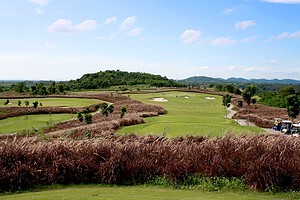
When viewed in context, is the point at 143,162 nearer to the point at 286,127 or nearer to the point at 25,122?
the point at 286,127

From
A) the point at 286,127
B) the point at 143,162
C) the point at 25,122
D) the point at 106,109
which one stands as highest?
the point at 143,162

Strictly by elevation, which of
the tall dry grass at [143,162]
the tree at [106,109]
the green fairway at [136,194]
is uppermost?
the tall dry grass at [143,162]

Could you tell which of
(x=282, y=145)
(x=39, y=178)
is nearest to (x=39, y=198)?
(x=39, y=178)

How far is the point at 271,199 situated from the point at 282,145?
2.85 metres

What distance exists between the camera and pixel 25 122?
32.7m

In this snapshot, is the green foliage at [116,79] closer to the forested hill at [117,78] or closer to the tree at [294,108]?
the forested hill at [117,78]

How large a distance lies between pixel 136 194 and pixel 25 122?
1129 inches

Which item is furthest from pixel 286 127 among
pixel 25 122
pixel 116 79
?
pixel 116 79

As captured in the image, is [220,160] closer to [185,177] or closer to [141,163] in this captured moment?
[185,177]

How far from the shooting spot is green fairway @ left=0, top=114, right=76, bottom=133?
29.2 m

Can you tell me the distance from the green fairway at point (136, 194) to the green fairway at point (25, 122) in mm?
A: 21773

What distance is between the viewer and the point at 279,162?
26.4 feet

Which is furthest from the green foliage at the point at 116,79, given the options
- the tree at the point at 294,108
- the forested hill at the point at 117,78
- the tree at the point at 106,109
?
the tree at the point at 294,108

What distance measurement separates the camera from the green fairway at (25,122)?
95.7ft
